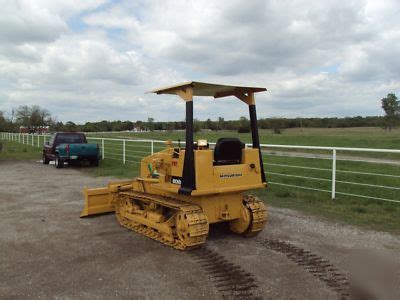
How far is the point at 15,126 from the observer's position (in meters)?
65.3

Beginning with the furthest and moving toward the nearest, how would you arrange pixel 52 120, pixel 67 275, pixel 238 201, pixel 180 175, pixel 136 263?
pixel 52 120
pixel 238 201
pixel 180 175
pixel 136 263
pixel 67 275

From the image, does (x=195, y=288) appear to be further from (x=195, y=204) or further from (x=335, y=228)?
(x=335, y=228)

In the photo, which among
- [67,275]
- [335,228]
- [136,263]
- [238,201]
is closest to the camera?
[67,275]

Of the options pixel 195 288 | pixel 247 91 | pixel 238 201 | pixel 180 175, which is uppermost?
pixel 247 91

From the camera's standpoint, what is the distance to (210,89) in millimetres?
6812

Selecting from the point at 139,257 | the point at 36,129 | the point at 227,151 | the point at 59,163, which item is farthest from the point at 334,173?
the point at 36,129

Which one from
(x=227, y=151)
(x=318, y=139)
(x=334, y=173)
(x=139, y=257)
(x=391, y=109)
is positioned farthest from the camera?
(x=391, y=109)

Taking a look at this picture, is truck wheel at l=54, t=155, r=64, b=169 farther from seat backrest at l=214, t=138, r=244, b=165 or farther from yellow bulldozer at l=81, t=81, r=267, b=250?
seat backrest at l=214, t=138, r=244, b=165

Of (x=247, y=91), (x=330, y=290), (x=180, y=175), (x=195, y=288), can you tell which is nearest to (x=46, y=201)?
(x=180, y=175)

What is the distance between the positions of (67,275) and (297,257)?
9.83 feet

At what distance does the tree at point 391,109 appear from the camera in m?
53.2

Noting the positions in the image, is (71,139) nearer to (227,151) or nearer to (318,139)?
(227,151)

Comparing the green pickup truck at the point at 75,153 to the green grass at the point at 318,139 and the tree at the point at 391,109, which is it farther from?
the tree at the point at 391,109

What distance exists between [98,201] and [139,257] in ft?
9.45
